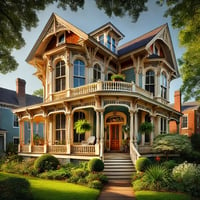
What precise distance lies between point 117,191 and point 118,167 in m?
2.87

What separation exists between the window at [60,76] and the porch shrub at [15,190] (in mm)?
10054

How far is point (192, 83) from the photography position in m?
17.8

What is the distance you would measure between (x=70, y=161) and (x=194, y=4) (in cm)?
1186

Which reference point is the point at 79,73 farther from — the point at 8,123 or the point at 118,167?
the point at 8,123

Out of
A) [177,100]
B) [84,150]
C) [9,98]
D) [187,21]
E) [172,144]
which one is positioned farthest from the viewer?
[177,100]

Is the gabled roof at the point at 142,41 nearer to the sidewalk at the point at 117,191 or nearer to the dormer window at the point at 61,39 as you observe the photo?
the dormer window at the point at 61,39

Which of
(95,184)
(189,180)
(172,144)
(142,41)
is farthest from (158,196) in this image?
(142,41)

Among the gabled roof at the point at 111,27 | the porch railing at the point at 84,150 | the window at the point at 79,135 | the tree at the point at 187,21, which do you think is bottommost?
the porch railing at the point at 84,150

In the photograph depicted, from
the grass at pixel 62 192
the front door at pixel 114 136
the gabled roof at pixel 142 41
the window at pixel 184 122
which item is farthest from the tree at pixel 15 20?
the window at pixel 184 122

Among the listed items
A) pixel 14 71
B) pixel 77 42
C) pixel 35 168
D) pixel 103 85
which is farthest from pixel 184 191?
pixel 77 42

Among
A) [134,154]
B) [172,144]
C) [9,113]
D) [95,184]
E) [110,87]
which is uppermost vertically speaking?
[110,87]

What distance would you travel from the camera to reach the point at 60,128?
1652cm

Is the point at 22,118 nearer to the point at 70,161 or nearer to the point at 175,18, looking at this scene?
the point at 70,161

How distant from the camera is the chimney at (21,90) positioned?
2709cm
